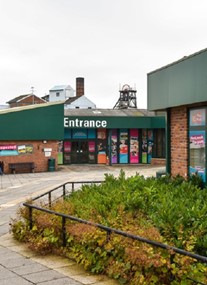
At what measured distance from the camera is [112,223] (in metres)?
7.48

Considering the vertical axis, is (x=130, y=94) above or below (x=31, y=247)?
above

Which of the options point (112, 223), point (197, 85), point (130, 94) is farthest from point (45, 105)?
point (130, 94)

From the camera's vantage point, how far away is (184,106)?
1220cm

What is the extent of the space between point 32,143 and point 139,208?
23576mm

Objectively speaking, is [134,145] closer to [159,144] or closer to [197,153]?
[159,144]

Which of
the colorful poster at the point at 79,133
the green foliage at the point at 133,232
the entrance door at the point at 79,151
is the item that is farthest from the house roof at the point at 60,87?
the green foliage at the point at 133,232

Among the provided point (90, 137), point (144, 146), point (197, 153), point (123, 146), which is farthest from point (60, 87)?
point (197, 153)

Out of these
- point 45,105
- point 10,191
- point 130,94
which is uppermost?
point 130,94

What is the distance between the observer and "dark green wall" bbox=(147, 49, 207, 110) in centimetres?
1044

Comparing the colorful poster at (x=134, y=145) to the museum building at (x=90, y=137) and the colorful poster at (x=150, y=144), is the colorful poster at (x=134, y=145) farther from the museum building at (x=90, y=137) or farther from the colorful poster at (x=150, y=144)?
the colorful poster at (x=150, y=144)

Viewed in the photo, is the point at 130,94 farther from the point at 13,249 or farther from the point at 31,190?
the point at 13,249

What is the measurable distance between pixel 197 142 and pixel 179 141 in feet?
2.96

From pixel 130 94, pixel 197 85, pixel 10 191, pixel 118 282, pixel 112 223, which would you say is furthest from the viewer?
pixel 130 94

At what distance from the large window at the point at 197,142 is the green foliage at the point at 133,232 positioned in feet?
5.35
